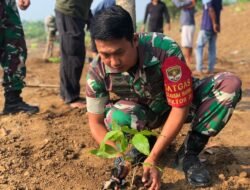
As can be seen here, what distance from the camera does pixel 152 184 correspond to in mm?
2049

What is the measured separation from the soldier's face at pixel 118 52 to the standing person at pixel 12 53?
1.54m

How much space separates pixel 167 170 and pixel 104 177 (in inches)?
15.0

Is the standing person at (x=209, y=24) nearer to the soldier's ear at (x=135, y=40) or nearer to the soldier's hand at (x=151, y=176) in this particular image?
the soldier's ear at (x=135, y=40)

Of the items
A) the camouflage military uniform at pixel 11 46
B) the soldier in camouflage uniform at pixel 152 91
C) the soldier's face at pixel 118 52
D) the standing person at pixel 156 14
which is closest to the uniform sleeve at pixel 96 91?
the soldier in camouflage uniform at pixel 152 91

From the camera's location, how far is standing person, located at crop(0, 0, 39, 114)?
3.30m

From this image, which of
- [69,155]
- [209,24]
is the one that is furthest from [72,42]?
[209,24]

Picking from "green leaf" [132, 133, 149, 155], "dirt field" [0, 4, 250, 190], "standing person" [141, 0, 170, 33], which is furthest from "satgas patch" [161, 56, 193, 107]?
"standing person" [141, 0, 170, 33]

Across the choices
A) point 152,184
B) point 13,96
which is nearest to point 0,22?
point 13,96

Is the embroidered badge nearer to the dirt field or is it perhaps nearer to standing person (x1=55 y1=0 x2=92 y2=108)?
the dirt field

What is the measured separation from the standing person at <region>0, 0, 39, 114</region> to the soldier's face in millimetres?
1542

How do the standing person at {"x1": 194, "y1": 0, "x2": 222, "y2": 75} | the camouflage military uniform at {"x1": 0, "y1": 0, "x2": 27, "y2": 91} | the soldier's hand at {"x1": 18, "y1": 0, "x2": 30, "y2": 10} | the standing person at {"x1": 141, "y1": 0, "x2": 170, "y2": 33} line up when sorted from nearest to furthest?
the camouflage military uniform at {"x1": 0, "y1": 0, "x2": 27, "y2": 91}
the soldier's hand at {"x1": 18, "y1": 0, "x2": 30, "y2": 10}
the standing person at {"x1": 194, "y1": 0, "x2": 222, "y2": 75}
the standing person at {"x1": 141, "y1": 0, "x2": 170, "y2": 33}

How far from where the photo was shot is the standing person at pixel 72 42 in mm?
3795

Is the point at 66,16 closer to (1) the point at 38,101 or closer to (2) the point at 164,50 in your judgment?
(1) the point at 38,101

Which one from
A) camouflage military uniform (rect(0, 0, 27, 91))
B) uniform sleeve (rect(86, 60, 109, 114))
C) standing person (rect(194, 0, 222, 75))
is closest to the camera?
uniform sleeve (rect(86, 60, 109, 114))
